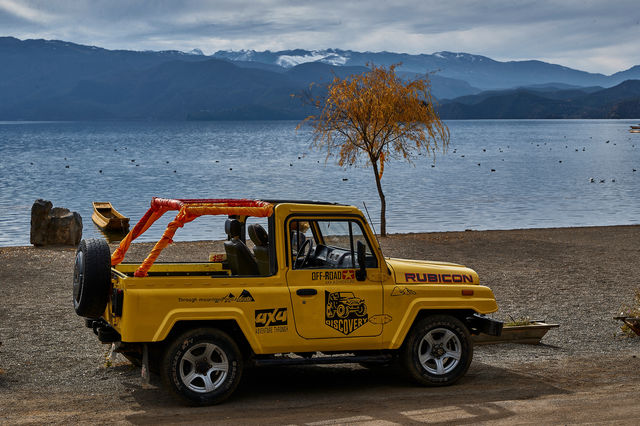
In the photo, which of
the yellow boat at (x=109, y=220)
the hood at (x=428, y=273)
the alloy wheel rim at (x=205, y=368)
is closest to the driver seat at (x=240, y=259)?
the alloy wheel rim at (x=205, y=368)

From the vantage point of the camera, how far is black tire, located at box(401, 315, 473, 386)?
9.46m

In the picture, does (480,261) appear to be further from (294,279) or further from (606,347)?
(294,279)

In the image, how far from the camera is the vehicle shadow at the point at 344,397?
834cm

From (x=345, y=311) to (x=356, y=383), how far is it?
1374 mm

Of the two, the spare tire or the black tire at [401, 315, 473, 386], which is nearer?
the spare tire

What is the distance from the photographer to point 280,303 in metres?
8.79

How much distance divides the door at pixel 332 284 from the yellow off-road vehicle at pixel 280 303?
0.04 ft

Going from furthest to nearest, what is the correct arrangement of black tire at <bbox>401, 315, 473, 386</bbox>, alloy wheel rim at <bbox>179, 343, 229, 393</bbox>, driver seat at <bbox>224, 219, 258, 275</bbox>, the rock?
the rock, black tire at <bbox>401, 315, 473, 386</bbox>, driver seat at <bbox>224, 219, 258, 275</bbox>, alloy wheel rim at <bbox>179, 343, 229, 393</bbox>

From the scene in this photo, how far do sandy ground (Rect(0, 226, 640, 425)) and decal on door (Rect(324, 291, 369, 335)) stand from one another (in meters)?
0.85

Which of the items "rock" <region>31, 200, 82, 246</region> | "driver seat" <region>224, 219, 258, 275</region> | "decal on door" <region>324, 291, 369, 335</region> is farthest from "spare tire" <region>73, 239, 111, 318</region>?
"rock" <region>31, 200, 82, 246</region>

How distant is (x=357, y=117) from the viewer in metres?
29.7

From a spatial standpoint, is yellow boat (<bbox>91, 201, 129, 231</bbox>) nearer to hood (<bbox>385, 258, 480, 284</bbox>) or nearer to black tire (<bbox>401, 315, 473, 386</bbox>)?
hood (<bbox>385, 258, 480, 284</bbox>)

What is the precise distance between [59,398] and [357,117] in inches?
857

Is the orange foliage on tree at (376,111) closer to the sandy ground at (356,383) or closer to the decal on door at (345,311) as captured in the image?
the sandy ground at (356,383)
